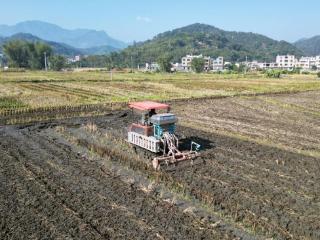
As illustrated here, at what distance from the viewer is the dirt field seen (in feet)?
26.1

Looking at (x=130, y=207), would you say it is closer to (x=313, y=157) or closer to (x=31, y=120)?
(x=313, y=157)

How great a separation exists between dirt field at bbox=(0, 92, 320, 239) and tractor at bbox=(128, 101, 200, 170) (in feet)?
1.67

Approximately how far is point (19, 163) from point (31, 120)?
8.62 metres

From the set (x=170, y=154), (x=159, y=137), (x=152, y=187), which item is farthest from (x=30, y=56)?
(x=152, y=187)

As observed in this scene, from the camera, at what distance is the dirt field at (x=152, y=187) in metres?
7.96

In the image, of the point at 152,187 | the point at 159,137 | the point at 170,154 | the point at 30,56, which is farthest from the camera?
the point at 30,56

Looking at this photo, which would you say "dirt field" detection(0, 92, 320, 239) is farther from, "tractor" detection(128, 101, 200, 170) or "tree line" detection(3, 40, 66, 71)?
"tree line" detection(3, 40, 66, 71)

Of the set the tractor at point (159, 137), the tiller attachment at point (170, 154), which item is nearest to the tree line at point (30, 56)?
the tractor at point (159, 137)

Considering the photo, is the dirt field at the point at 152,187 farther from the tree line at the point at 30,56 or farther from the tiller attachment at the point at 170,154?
the tree line at the point at 30,56

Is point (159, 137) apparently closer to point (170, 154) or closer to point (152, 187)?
point (170, 154)

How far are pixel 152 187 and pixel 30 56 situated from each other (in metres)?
121

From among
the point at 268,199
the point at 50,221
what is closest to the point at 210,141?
the point at 268,199

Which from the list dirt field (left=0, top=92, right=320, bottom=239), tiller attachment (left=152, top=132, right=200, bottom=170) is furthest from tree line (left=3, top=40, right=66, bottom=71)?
tiller attachment (left=152, top=132, right=200, bottom=170)

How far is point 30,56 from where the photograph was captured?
121250 millimetres
